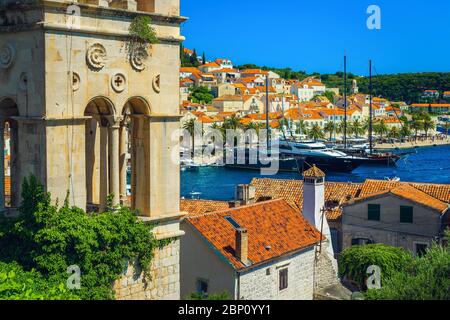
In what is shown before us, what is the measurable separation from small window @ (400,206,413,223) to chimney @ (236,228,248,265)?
35.8 feet

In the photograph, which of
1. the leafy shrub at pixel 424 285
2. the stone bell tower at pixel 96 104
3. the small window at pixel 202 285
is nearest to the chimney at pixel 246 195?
the small window at pixel 202 285

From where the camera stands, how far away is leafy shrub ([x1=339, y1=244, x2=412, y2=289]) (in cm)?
2166

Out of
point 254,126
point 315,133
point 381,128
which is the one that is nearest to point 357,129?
point 381,128

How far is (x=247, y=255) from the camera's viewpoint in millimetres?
18781

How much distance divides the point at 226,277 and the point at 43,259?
844cm

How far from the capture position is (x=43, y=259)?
10516mm

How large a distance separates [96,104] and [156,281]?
3.06 m

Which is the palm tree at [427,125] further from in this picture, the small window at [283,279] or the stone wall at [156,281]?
the stone wall at [156,281]

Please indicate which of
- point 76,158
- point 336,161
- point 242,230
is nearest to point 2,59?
point 76,158

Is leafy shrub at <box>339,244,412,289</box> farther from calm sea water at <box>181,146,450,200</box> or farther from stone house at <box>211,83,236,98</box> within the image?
stone house at <box>211,83,236,98</box>

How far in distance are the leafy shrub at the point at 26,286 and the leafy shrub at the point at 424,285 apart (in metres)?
5.80

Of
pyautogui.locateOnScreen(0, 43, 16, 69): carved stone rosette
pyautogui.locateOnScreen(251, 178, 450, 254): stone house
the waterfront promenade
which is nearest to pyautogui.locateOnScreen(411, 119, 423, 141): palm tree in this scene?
the waterfront promenade

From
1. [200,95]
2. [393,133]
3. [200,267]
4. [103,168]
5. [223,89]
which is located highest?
[223,89]

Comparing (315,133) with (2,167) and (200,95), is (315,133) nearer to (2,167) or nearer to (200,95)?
(200,95)
